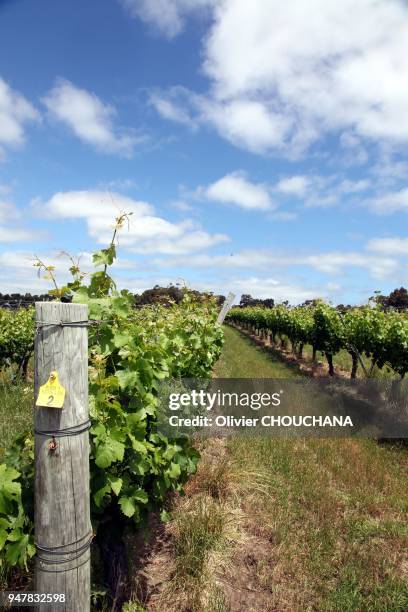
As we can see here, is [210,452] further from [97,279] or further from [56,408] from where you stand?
[56,408]

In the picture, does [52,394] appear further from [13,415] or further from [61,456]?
[13,415]

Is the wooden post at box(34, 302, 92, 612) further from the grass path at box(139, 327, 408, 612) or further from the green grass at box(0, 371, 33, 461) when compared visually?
the green grass at box(0, 371, 33, 461)

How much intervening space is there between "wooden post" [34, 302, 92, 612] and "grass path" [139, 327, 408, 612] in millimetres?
1287

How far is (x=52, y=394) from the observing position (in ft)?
5.73

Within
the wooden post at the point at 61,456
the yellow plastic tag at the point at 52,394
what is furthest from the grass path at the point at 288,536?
the yellow plastic tag at the point at 52,394

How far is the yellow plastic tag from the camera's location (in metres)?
1.73

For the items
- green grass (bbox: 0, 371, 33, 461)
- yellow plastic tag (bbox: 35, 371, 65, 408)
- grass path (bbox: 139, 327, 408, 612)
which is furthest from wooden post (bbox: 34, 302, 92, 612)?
green grass (bbox: 0, 371, 33, 461)

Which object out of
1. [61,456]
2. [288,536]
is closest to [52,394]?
[61,456]

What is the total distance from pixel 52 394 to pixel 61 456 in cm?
30

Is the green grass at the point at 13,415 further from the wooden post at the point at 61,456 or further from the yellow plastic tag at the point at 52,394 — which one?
the yellow plastic tag at the point at 52,394

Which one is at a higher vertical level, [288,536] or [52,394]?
[52,394]

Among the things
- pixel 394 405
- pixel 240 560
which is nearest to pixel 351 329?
pixel 394 405

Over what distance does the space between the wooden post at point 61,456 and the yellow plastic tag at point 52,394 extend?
3 centimetres

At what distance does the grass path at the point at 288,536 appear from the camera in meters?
2.88
